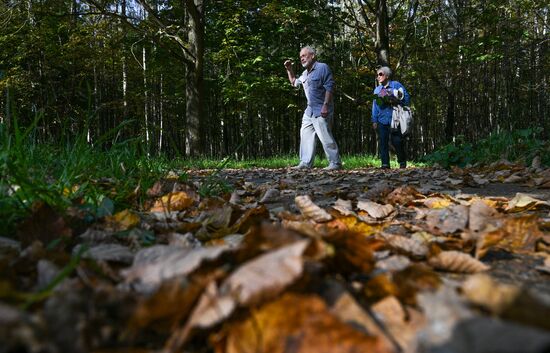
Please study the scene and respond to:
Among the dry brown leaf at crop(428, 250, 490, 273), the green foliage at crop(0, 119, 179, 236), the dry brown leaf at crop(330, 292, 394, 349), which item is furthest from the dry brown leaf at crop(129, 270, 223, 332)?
the green foliage at crop(0, 119, 179, 236)

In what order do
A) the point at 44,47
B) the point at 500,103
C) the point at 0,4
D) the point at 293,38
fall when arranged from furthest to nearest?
the point at 500,103
the point at 293,38
the point at 44,47
the point at 0,4

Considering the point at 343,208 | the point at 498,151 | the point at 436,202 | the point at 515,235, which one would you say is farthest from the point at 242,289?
the point at 498,151

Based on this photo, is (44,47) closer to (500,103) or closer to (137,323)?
(137,323)

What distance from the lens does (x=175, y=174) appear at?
3359 mm

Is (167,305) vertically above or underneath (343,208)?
above

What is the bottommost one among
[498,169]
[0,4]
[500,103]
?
[498,169]

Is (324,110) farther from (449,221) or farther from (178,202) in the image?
(449,221)

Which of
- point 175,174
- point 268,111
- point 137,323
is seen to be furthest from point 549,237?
point 268,111

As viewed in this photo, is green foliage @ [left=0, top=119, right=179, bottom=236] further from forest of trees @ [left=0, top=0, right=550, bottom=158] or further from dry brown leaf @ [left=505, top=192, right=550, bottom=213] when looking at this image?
forest of trees @ [left=0, top=0, right=550, bottom=158]

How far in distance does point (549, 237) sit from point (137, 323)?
1430 mm

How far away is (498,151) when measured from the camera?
714 cm

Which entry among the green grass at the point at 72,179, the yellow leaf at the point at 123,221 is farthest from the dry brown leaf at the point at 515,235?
the green grass at the point at 72,179

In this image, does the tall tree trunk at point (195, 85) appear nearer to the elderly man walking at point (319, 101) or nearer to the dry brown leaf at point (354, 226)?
the elderly man walking at point (319, 101)

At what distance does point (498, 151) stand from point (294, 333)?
24.7 feet
